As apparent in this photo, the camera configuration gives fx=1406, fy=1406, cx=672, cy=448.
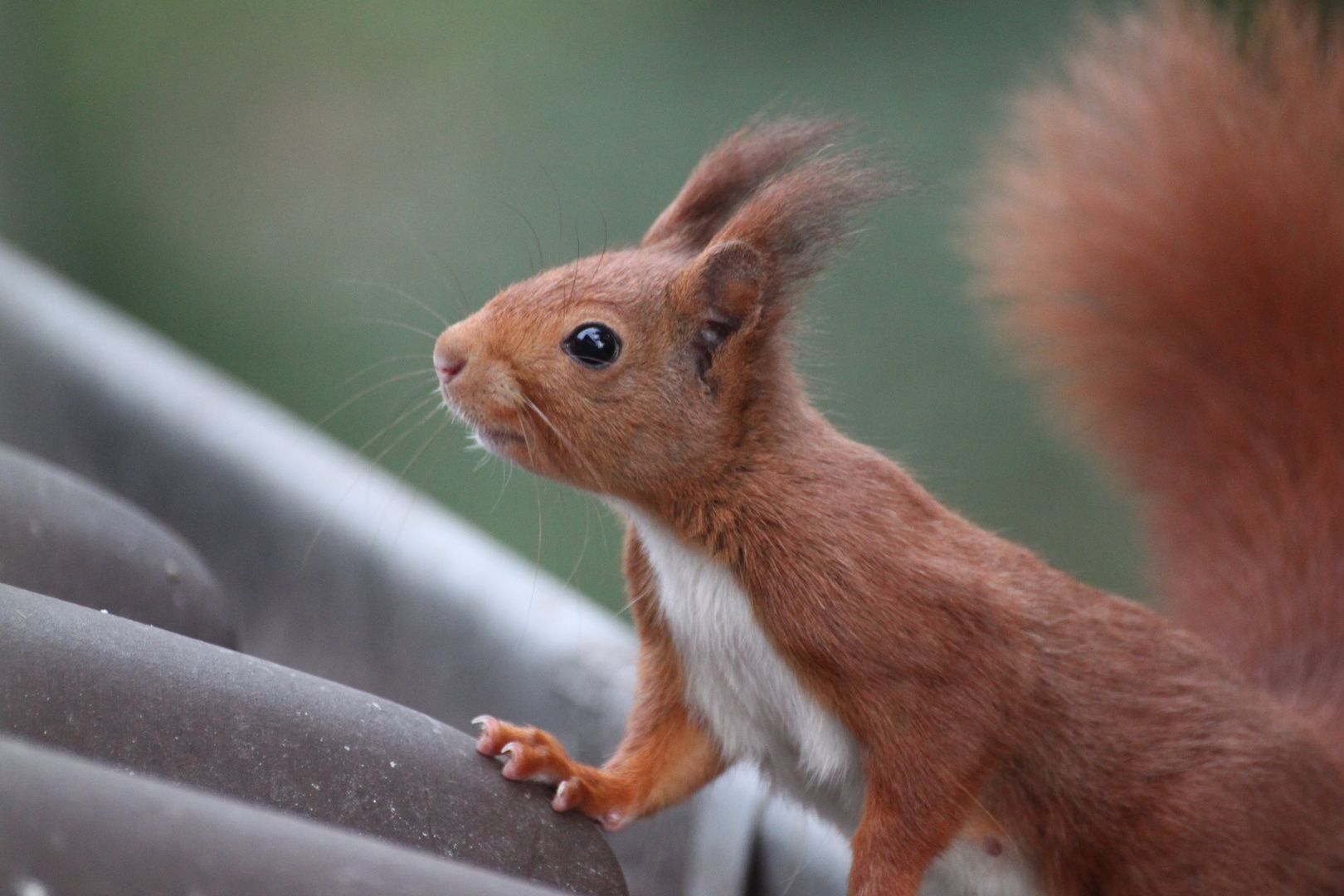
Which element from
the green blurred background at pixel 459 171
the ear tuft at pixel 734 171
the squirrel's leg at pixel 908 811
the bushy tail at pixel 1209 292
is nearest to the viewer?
the squirrel's leg at pixel 908 811

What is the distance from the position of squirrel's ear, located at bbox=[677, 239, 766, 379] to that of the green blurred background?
1378 millimetres

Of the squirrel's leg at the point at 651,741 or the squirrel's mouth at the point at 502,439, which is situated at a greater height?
the squirrel's mouth at the point at 502,439

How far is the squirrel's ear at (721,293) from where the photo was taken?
2.68ft

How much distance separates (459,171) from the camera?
2801 mm

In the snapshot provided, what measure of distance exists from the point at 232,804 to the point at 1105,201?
3.12ft

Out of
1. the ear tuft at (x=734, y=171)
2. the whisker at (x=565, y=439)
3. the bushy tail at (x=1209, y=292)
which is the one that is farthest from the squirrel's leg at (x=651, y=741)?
the bushy tail at (x=1209, y=292)

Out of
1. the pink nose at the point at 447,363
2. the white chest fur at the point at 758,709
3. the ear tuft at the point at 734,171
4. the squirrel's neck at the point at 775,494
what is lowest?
the white chest fur at the point at 758,709

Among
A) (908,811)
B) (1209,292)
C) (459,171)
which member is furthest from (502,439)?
(459,171)

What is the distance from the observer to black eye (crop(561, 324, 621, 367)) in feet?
2.70

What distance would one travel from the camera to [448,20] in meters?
2.92

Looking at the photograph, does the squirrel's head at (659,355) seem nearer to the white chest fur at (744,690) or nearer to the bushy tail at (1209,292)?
the white chest fur at (744,690)

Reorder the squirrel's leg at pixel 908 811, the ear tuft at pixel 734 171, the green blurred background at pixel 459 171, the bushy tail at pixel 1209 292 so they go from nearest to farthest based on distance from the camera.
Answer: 1. the squirrel's leg at pixel 908 811
2. the ear tuft at pixel 734 171
3. the bushy tail at pixel 1209 292
4. the green blurred background at pixel 459 171

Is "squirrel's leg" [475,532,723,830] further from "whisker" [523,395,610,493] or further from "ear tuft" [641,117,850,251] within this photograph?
"ear tuft" [641,117,850,251]

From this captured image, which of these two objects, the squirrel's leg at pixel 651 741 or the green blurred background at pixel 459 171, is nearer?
the squirrel's leg at pixel 651 741
